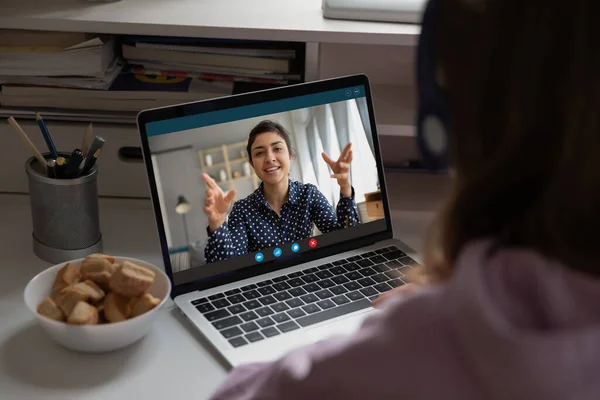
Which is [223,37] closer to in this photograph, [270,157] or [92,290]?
[270,157]

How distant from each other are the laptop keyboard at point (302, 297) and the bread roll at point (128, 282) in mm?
85

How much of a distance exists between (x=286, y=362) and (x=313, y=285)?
0.40 m

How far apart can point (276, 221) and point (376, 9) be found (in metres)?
0.34

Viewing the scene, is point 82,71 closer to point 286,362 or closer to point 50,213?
point 50,213

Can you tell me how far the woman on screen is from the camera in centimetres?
105

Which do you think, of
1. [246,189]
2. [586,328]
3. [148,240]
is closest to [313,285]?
[246,189]

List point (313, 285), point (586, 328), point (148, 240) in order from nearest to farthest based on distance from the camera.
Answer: point (586, 328) < point (313, 285) < point (148, 240)

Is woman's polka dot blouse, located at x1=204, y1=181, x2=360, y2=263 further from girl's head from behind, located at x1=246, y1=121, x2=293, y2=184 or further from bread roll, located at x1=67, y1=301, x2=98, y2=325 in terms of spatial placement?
bread roll, located at x1=67, y1=301, x2=98, y2=325

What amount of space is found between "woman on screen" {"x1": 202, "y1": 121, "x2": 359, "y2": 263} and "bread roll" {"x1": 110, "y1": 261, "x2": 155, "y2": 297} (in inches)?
4.7

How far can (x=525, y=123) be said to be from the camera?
1.77 feet

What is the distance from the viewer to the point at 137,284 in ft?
3.05

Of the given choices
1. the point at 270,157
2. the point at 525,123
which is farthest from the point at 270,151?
the point at 525,123

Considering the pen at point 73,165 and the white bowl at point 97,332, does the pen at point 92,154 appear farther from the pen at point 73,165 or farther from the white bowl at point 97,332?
the white bowl at point 97,332

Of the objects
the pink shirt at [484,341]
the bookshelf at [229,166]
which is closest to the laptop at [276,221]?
the bookshelf at [229,166]
